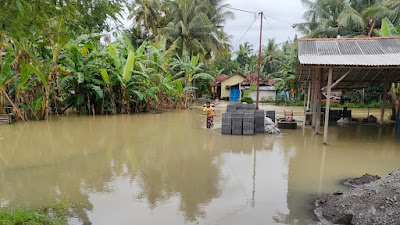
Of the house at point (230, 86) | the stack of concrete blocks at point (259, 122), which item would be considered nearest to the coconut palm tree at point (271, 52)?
the house at point (230, 86)

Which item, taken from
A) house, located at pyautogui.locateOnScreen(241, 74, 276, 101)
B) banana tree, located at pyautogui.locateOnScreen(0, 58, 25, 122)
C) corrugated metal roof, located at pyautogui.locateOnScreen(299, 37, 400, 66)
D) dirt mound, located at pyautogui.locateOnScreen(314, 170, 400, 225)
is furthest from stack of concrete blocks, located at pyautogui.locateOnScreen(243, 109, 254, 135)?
house, located at pyautogui.locateOnScreen(241, 74, 276, 101)

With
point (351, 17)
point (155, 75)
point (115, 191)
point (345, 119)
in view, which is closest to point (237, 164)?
point (115, 191)

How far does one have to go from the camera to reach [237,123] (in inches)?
430

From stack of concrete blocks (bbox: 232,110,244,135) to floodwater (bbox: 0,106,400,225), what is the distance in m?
0.59

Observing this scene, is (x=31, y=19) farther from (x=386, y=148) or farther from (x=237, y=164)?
(x=386, y=148)

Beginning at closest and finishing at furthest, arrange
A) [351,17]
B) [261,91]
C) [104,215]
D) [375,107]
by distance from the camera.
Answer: [104,215], [351,17], [375,107], [261,91]

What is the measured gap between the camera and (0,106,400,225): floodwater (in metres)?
4.46

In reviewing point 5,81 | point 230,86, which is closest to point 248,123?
point 5,81

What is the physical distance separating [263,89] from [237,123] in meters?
23.6

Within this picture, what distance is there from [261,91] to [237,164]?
27.6 metres

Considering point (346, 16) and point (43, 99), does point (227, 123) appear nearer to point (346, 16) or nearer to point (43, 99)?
point (43, 99)

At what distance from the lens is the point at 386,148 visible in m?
9.11

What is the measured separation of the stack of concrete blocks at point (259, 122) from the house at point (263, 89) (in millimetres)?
21797

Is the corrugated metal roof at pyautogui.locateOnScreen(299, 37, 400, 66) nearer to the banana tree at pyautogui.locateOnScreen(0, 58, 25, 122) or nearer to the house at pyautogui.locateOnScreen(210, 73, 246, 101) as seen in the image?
the banana tree at pyautogui.locateOnScreen(0, 58, 25, 122)
